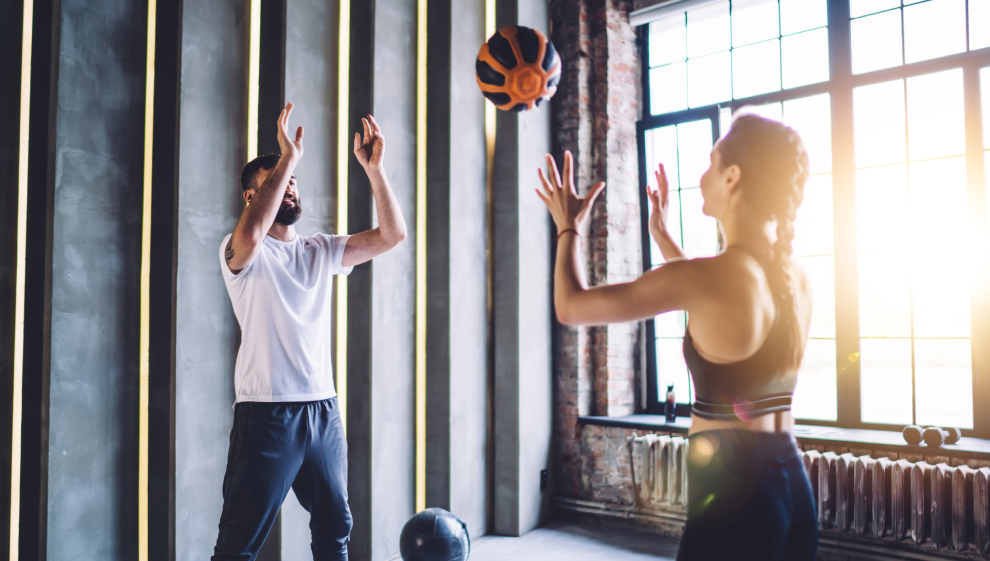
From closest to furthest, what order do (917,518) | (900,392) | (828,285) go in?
1. (917,518)
2. (900,392)
3. (828,285)

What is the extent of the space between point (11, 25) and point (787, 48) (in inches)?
162

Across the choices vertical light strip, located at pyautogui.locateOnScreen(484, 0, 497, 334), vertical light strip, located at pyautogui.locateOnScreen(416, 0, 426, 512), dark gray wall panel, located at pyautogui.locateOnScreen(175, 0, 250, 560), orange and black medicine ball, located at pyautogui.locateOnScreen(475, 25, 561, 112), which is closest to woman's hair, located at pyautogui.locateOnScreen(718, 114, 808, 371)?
orange and black medicine ball, located at pyautogui.locateOnScreen(475, 25, 561, 112)

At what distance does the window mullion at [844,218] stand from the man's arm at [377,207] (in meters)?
2.85

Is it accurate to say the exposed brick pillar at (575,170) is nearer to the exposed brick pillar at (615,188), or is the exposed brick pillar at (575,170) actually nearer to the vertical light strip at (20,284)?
the exposed brick pillar at (615,188)

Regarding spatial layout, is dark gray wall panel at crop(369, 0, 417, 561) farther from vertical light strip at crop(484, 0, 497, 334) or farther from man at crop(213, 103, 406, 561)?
man at crop(213, 103, 406, 561)

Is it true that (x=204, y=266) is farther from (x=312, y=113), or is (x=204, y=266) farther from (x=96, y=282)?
(x=312, y=113)

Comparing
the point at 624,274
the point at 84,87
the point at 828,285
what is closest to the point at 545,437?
the point at 624,274

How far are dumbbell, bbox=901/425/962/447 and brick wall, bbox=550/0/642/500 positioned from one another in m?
1.67

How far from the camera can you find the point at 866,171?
12.4 feet

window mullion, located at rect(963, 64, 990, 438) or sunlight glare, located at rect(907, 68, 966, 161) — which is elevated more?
sunlight glare, located at rect(907, 68, 966, 161)

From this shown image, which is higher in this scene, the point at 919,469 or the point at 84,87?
the point at 84,87

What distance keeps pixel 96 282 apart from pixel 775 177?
2293 millimetres

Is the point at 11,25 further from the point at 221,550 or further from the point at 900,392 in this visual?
the point at 900,392

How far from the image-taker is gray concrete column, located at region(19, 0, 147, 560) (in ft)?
7.03
